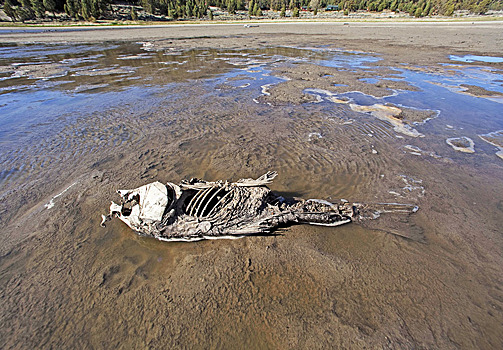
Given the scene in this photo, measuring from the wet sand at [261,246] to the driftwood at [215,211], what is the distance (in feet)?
0.77

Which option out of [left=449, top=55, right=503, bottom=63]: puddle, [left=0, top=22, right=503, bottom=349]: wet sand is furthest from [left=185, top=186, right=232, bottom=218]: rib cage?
[left=449, top=55, right=503, bottom=63]: puddle

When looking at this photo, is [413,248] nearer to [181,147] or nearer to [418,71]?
[181,147]

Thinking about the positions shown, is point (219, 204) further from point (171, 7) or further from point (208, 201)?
point (171, 7)

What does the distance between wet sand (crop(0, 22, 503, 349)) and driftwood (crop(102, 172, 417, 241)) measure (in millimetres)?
236

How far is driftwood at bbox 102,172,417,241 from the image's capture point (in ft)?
12.4

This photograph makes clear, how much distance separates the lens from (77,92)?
36.1 feet

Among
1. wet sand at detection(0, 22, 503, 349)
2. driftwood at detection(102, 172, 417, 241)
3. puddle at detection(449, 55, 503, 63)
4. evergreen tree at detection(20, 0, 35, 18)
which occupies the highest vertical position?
evergreen tree at detection(20, 0, 35, 18)

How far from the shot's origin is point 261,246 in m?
3.83

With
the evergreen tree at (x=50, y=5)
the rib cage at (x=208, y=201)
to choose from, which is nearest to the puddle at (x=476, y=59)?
the rib cage at (x=208, y=201)

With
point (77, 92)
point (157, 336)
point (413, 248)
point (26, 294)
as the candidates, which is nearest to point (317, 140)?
point (413, 248)

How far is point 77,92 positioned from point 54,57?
13.6 m

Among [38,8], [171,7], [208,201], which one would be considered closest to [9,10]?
[38,8]

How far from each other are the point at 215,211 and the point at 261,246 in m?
0.95

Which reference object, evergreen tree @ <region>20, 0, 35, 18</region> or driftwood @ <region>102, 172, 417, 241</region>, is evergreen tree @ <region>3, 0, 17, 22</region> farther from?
driftwood @ <region>102, 172, 417, 241</region>
